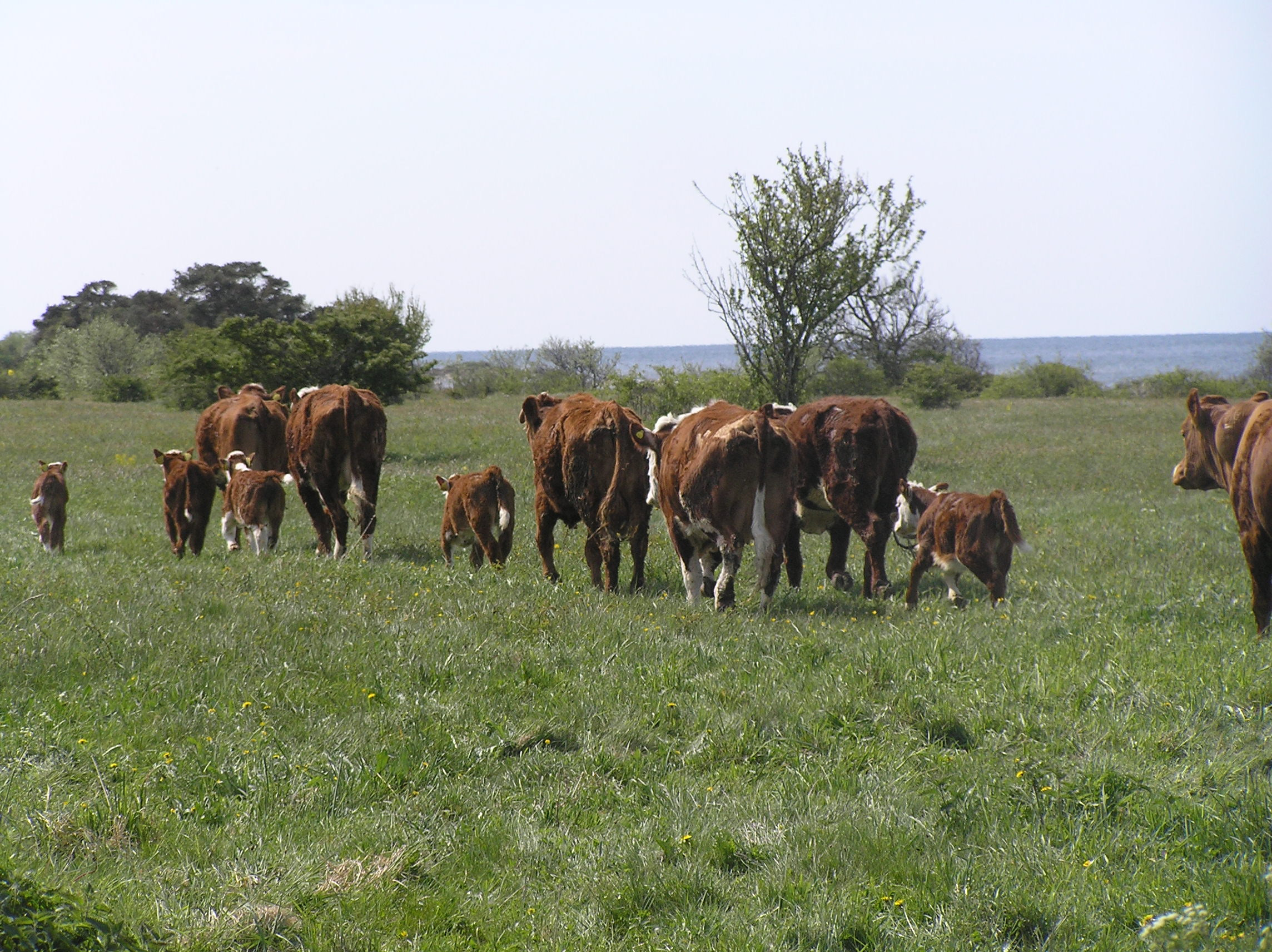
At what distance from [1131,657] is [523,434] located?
23092mm

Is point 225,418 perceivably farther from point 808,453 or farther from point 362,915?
point 362,915

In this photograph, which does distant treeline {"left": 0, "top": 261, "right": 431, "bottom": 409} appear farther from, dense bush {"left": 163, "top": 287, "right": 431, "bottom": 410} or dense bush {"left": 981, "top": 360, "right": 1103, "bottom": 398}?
dense bush {"left": 981, "top": 360, "right": 1103, "bottom": 398}

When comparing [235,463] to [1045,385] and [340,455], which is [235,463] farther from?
[1045,385]

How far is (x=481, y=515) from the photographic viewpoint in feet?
38.8

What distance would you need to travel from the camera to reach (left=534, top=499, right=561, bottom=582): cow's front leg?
1117 cm

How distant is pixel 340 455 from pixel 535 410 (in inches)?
103

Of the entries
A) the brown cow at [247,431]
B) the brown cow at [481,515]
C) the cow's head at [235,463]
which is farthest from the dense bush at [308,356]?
the brown cow at [481,515]

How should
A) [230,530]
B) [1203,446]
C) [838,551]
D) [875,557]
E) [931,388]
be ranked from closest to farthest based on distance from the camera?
[1203,446], [875,557], [838,551], [230,530], [931,388]

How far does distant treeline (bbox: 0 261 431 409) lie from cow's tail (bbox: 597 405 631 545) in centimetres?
1899

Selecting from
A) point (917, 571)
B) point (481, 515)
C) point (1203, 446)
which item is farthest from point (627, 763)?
point (1203, 446)

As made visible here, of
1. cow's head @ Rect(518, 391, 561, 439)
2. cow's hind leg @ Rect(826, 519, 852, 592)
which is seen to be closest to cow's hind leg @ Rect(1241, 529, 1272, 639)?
cow's hind leg @ Rect(826, 519, 852, 592)

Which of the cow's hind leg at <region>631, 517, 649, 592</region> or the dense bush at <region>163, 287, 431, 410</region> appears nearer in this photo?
the cow's hind leg at <region>631, 517, 649, 592</region>

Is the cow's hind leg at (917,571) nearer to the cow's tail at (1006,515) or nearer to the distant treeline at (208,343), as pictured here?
the cow's tail at (1006,515)

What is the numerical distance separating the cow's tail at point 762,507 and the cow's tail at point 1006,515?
2060 mm
